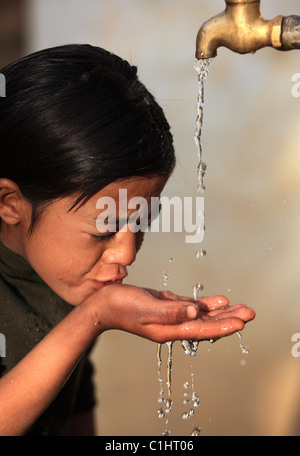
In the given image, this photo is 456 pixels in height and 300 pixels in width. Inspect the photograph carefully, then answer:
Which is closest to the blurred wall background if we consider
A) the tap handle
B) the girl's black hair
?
the girl's black hair

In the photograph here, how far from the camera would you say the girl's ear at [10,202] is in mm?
1503

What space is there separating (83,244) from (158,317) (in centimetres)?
29

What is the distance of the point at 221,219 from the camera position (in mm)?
2984

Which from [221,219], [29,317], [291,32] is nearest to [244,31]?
[291,32]

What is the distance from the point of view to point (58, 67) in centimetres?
145

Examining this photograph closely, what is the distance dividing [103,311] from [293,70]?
1823 mm

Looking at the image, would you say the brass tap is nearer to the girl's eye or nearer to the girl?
the girl

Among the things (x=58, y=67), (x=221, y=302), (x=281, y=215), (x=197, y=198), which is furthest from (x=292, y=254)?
(x=58, y=67)

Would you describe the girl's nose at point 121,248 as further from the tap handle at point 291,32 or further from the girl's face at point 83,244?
the tap handle at point 291,32

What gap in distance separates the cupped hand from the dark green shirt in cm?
39

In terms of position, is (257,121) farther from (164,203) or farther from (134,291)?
(134,291)

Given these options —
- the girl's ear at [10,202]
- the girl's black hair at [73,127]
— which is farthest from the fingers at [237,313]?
the girl's ear at [10,202]

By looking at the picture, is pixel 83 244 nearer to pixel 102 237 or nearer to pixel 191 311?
pixel 102 237

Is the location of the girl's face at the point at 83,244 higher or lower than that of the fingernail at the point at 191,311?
higher
